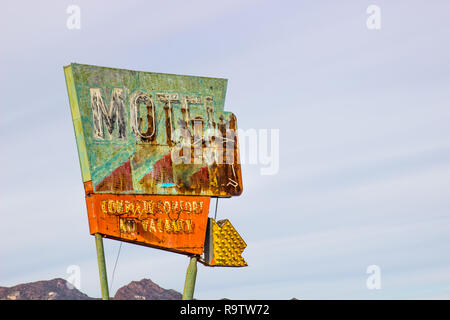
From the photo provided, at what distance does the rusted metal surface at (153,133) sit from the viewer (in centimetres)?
2759

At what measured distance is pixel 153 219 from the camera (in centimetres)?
2822

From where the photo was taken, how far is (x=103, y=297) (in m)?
26.8

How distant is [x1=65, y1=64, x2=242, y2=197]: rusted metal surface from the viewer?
90.5 ft

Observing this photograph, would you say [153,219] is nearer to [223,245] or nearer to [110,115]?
[223,245]

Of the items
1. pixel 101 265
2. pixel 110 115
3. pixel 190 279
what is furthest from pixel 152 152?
pixel 190 279

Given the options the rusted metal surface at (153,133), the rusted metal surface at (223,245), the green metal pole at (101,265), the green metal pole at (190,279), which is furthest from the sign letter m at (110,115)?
the green metal pole at (190,279)

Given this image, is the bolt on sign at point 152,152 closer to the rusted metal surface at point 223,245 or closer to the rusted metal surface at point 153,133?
the rusted metal surface at point 153,133

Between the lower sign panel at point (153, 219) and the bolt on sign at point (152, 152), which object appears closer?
the lower sign panel at point (153, 219)

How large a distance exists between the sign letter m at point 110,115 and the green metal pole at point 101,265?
11.8ft

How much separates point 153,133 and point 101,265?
206 inches

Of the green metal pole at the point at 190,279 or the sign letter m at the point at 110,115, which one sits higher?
the sign letter m at the point at 110,115
